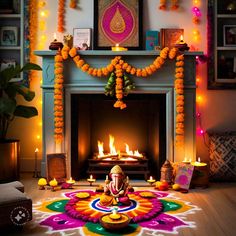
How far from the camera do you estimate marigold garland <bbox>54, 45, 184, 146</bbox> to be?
12.5ft

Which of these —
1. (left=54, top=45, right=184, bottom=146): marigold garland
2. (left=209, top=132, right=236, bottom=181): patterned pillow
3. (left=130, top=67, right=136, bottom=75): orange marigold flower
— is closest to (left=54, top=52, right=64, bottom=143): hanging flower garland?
(left=54, top=45, right=184, bottom=146): marigold garland

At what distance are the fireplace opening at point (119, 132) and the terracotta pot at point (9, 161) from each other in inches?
24.8

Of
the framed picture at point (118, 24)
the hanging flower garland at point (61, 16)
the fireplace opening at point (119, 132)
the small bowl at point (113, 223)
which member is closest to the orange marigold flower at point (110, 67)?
the fireplace opening at point (119, 132)

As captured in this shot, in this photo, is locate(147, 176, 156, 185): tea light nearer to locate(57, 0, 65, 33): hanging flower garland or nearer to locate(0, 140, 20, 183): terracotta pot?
locate(0, 140, 20, 183): terracotta pot

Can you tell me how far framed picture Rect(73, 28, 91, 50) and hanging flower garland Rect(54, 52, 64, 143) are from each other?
45 cm

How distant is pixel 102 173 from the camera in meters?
3.95

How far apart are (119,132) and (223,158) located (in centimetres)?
134

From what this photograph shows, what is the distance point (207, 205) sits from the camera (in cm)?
305

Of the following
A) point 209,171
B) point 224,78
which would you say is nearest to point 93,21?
point 224,78

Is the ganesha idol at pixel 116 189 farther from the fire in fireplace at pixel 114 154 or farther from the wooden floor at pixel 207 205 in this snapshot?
the fire in fireplace at pixel 114 154

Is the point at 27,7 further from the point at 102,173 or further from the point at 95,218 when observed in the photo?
the point at 95,218

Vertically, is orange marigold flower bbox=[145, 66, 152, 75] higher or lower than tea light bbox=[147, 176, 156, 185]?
higher

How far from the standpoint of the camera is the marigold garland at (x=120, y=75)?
380 centimetres

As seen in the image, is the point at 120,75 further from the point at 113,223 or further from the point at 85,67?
the point at 113,223
